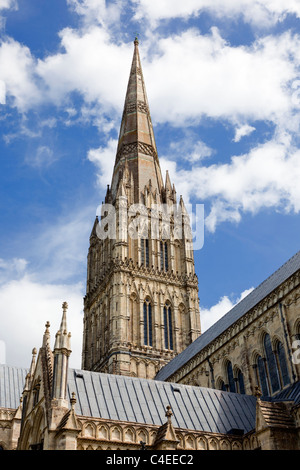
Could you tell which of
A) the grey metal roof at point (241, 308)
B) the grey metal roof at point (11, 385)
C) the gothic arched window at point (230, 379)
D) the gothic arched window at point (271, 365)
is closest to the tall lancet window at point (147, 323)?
the grey metal roof at point (241, 308)

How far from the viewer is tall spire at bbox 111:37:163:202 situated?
63.2 m

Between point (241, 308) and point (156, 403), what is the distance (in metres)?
13.0

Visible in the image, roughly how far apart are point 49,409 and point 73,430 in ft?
6.19

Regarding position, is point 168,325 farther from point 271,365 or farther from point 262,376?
point 271,365

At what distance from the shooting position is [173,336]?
52719mm

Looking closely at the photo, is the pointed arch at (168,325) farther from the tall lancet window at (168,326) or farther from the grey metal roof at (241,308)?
the grey metal roof at (241,308)

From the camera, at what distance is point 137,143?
66562 mm

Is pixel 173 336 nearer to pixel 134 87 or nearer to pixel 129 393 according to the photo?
pixel 129 393

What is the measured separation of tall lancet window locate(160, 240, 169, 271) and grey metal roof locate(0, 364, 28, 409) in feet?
65.9

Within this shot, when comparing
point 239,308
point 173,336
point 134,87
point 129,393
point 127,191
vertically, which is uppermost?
point 134,87

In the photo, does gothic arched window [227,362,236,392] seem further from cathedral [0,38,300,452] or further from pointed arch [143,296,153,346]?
pointed arch [143,296,153,346]

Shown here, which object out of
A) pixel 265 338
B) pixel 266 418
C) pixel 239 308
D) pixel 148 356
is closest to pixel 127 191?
pixel 148 356

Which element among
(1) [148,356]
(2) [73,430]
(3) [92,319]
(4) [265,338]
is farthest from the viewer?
(3) [92,319]

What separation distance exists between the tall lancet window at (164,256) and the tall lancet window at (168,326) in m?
4.05
